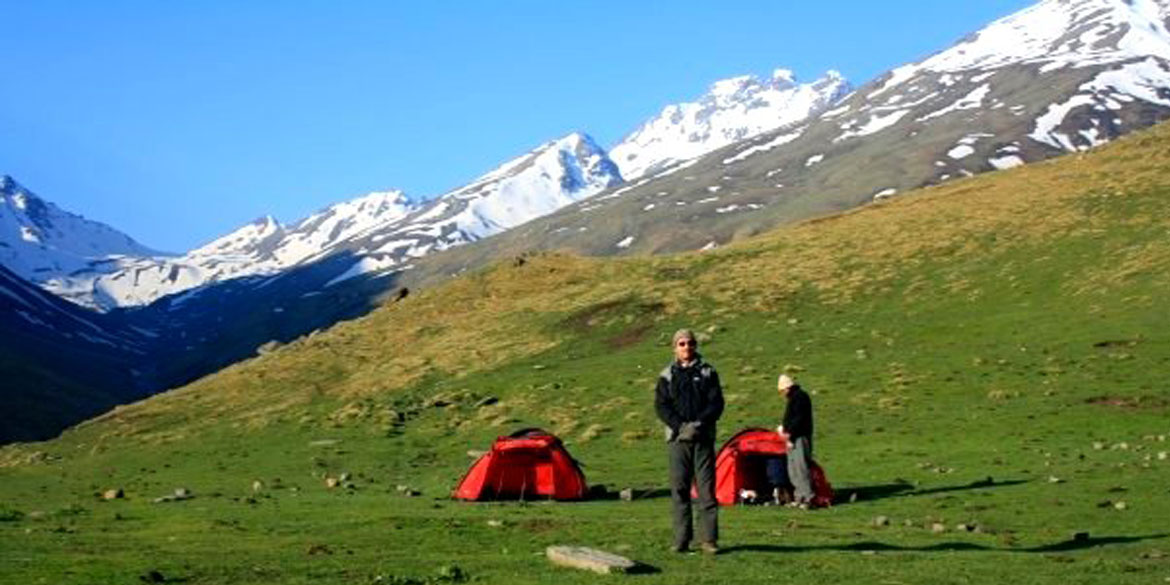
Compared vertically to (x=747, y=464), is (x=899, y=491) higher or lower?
lower

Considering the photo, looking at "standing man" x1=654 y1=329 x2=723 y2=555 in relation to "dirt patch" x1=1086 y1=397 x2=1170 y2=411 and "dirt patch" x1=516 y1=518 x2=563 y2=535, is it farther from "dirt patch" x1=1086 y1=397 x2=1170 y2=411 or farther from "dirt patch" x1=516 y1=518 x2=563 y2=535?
"dirt patch" x1=1086 y1=397 x2=1170 y2=411

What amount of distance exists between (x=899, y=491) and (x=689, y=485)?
1155 cm

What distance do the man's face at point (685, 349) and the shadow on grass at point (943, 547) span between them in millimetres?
3340

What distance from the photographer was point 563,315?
7238 cm

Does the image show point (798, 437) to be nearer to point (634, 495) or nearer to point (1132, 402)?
point (634, 495)

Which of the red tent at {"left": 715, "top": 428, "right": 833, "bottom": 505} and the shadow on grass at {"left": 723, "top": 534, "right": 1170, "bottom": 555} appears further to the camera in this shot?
the red tent at {"left": 715, "top": 428, "right": 833, "bottom": 505}

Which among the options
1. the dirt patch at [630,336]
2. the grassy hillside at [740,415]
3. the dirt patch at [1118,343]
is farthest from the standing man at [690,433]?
the dirt patch at [630,336]

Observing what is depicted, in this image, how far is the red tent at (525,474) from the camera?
111 ft

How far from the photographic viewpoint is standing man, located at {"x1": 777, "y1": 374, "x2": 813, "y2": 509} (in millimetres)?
29953

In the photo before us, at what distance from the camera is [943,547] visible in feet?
72.3

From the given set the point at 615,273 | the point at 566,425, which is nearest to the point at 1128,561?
the point at 566,425

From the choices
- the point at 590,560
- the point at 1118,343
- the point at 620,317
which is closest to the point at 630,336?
the point at 620,317

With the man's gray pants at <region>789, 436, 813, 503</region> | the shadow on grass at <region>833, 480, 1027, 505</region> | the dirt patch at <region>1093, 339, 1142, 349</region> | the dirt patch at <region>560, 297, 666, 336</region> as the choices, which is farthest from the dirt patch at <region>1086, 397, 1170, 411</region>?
the dirt patch at <region>560, 297, 666, 336</region>

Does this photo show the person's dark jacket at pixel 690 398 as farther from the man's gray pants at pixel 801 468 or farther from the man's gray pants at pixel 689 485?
the man's gray pants at pixel 801 468
